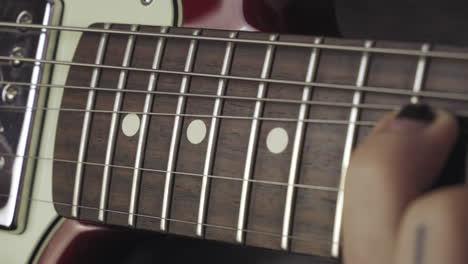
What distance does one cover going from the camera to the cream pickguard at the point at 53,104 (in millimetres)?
583

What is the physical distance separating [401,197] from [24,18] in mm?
430

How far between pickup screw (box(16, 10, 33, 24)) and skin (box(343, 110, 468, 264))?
Answer: 1.28 feet

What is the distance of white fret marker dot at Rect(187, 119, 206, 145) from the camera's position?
1.60 ft

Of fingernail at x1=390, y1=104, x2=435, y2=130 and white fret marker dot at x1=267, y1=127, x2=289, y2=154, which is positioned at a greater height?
fingernail at x1=390, y1=104, x2=435, y2=130

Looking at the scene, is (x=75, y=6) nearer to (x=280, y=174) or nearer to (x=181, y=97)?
(x=181, y=97)

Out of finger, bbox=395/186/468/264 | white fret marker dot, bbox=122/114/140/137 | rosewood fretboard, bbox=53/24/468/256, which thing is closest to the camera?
finger, bbox=395/186/468/264

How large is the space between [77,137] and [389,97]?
281mm

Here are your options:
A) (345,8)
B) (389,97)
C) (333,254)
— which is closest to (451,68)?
(389,97)

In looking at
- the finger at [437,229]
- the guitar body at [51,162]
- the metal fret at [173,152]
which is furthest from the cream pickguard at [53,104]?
the finger at [437,229]

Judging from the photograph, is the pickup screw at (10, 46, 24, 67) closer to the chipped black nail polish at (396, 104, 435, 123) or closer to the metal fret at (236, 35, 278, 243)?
the metal fret at (236, 35, 278, 243)

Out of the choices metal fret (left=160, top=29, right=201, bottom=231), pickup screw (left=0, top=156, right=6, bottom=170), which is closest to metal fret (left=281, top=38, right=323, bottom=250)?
metal fret (left=160, top=29, right=201, bottom=231)

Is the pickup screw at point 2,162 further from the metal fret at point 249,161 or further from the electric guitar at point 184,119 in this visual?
the metal fret at point 249,161

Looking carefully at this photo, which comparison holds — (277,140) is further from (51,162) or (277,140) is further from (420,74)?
(51,162)

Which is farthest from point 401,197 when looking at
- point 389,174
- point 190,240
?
point 190,240
